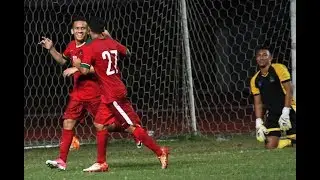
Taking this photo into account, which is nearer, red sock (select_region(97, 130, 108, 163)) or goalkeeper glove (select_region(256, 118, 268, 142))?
red sock (select_region(97, 130, 108, 163))

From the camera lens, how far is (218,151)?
7957 millimetres

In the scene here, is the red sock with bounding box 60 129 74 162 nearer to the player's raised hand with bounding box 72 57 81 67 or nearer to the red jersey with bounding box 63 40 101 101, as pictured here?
the red jersey with bounding box 63 40 101 101

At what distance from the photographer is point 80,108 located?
264 inches

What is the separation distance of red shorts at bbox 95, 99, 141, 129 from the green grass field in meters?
0.41

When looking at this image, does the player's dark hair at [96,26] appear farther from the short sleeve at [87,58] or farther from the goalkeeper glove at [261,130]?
the goalkeeper glove at [261,130]

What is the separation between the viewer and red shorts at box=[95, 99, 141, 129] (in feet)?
20.4

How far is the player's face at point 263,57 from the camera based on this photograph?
26.4ft

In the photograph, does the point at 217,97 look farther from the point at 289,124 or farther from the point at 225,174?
the point at 225,174

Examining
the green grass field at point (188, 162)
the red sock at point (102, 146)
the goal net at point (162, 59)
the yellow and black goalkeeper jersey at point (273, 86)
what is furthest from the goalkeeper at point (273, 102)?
the red sock at point (102, 146)

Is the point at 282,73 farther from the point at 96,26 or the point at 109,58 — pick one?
the point at 96,26

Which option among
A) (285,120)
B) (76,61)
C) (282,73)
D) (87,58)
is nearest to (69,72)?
(76,61)

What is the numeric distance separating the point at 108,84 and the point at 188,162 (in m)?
1.05

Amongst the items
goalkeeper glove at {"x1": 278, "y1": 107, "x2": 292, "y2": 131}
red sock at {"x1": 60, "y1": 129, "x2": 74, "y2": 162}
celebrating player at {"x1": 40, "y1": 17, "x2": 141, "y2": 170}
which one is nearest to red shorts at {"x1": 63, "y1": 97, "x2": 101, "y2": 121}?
celebrating player at {"x1": 40, "y1": 17, "x2": 141, "y2": 170}
